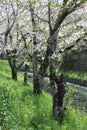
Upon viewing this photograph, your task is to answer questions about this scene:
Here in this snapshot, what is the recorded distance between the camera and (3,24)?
2683 cm

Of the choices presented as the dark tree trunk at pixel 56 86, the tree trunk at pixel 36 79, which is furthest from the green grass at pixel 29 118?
the tree trunk at pixel 36 79

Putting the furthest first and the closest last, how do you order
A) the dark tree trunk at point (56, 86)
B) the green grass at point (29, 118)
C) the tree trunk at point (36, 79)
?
the tree trunk at point (36, 79)
the dark tree trunk at point (56, 86)
the green grass at point (29, 118)

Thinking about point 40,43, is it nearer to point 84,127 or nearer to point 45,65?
point 45,65

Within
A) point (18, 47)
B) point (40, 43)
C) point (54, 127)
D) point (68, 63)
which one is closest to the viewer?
point (54, 127)

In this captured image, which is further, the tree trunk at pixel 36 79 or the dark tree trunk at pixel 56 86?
the tree trunk at pixel 36 79

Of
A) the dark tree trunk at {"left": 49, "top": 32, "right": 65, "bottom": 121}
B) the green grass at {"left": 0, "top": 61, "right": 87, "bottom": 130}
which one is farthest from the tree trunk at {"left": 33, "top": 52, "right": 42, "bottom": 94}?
the dark tree trunk at {"left": 49, "top": 32, "right": 65, "bottom": 121}

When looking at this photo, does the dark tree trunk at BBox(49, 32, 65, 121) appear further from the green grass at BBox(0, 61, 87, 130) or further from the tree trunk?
the tree trunk

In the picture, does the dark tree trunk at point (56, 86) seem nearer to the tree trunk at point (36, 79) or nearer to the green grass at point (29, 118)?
the green grass at point (29, 118)

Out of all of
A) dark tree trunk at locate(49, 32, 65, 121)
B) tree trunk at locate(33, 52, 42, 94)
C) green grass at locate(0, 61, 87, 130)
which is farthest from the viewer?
tree trunk at locate(33, 52, 42, 94)

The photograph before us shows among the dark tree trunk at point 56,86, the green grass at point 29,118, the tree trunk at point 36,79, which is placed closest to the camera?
the green grass at point 29,118

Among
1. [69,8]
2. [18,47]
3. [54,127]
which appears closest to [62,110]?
[54,127]

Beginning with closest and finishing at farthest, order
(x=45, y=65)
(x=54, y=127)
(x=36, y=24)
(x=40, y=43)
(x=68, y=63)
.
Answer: (x=54, y=127) → (x=45, y=65) → (x=36, y=24) → (x=40, y=43) → (x=68, y=63)

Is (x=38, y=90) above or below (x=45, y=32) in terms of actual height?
below

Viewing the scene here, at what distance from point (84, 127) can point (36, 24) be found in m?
7.59
